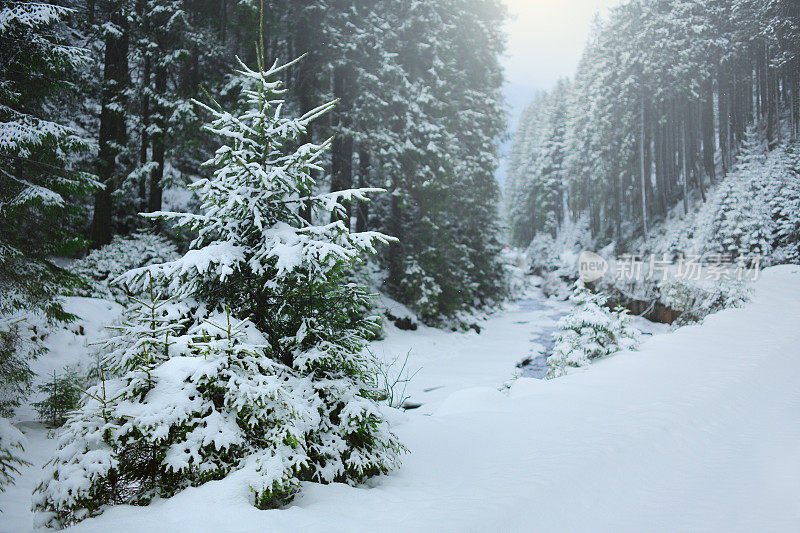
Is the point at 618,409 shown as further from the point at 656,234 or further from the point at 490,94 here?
the point at 656,234

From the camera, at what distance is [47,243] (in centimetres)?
661

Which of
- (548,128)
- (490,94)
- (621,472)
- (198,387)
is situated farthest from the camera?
(548,128)

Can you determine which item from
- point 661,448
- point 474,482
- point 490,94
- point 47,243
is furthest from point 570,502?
point 490,94

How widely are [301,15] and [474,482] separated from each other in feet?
40.7

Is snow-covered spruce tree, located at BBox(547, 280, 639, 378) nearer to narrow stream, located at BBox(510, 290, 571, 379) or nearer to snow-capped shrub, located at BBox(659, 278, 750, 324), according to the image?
narrow stream, located at BBox(510, 290, 571, 379)

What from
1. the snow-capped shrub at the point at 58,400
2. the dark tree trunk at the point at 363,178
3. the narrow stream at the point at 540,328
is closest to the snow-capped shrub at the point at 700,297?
the narrow stream at the point at 540,328

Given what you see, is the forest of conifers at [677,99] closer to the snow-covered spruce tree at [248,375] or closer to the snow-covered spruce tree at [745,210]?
the snow-covered spruce tree at [745,210]

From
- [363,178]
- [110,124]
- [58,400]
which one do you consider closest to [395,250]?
[363,178]

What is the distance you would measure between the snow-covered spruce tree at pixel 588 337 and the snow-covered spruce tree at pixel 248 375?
6442 millimetres

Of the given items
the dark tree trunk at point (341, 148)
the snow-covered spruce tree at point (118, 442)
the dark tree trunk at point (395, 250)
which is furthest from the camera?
the dark tree trunk at point (395, 250)

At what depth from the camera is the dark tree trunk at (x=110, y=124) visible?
11.1 m

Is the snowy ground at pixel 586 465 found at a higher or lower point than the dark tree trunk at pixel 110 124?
lower

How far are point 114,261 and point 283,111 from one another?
23.5ft

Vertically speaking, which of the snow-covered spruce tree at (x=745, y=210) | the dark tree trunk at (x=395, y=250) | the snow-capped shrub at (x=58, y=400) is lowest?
the snow-capped shrub at (x=58, y=400)
